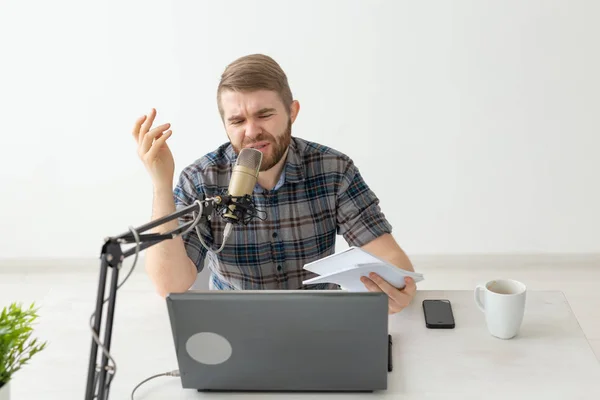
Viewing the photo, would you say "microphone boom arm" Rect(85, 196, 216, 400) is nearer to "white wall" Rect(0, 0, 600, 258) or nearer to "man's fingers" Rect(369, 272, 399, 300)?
"man's fingers" Rect(369, 272, 399, 300)

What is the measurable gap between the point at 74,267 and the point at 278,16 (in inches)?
65.8

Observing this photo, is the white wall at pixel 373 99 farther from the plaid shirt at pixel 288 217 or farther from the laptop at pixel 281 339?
the laptop at pixel 281 339

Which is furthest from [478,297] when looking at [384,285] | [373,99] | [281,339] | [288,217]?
[373,99]

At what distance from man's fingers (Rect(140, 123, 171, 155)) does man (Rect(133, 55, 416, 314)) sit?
0.30 metres

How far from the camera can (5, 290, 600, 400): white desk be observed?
124 cm

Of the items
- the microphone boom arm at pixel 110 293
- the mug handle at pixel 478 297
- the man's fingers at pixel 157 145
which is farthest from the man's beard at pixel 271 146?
the microphone boom arm at pixel 110 293

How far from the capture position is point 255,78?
1804mm

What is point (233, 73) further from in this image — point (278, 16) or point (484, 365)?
point (278, 16)

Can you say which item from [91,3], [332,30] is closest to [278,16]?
[332,30]

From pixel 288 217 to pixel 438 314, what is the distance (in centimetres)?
55

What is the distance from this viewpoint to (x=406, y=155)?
335 centimetres

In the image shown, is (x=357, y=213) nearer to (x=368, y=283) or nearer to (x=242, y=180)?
(x=368, y=283)

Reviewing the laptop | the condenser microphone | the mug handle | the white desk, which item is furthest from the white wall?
the laptop

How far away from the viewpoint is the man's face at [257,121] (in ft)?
5.87
